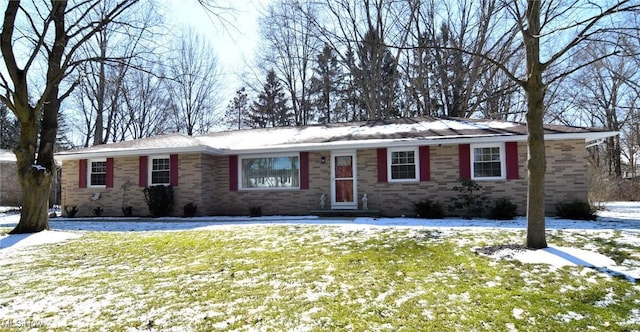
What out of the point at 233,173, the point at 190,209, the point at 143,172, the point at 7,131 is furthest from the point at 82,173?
the point at 7,131

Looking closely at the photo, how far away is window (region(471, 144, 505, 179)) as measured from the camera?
1086 cm

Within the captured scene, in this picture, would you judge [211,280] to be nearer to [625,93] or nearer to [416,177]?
→ [416,177]

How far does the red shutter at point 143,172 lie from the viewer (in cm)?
1346

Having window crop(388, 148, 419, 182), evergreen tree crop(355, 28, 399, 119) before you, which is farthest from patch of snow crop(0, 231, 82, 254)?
evergreen tree crop(355, 28, 399, 119)

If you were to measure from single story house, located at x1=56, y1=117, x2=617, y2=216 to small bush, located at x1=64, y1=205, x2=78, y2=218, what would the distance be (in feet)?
0.61

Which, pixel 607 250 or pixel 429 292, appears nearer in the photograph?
pixel 429 292

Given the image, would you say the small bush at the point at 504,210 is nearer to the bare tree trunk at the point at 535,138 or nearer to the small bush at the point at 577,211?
the small bush at the point at 577,211

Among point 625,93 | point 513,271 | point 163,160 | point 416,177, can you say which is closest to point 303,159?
point 416,177

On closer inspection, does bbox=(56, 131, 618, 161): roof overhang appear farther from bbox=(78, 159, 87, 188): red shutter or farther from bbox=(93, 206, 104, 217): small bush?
bbox=(93, 206, 104, 217): small bush

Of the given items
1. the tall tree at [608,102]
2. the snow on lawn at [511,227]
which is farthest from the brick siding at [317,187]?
the tall tree at [608,102]

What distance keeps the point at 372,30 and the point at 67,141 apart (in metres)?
28.5

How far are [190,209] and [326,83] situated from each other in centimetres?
1572

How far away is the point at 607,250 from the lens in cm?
576

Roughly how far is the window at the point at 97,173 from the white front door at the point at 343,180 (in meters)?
8.85
